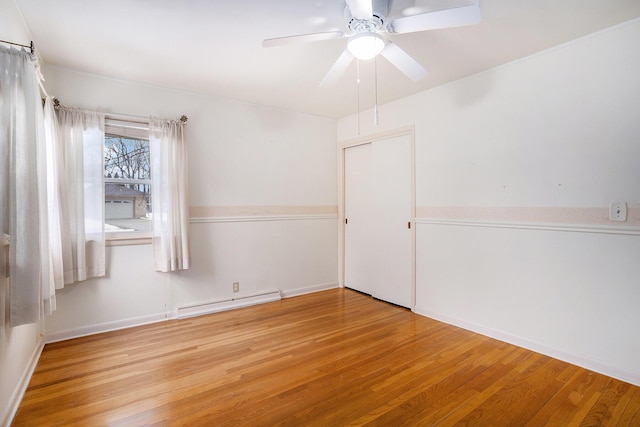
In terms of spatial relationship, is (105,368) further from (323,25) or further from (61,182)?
(323,25)

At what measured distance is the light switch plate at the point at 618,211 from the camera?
7.11 ft

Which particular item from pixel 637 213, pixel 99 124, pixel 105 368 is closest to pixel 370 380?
pixel 105 368

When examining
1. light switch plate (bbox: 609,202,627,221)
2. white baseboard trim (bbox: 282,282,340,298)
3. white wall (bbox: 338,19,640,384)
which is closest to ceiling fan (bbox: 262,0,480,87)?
white wall (bbox: 338,19,640,384)

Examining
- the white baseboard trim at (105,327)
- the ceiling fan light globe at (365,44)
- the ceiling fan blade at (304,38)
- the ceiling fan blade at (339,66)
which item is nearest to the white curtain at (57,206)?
the white baseboard trim at (105,327)

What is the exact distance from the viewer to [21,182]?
1.69 meters

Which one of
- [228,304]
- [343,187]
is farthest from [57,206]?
[343,187]

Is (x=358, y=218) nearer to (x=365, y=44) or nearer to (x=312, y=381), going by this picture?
(x=312, y=381)

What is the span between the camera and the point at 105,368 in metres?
2.35

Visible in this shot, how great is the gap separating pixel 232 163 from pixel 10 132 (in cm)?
Result: 219

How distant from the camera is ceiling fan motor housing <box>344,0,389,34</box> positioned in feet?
6.02

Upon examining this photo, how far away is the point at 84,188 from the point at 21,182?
1.30 m

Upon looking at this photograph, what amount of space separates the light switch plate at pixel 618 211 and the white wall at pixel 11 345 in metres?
3.69

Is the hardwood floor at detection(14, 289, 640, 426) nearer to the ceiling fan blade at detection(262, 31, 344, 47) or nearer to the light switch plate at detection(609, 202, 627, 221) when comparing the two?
the light switch plate at detection(609, 202, 627, 221)

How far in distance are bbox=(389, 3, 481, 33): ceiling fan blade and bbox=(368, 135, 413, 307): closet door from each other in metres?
1.93
